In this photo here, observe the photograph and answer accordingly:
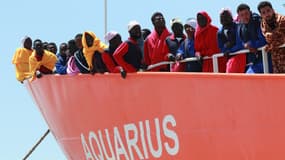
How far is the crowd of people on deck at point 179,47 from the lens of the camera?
6.82 m

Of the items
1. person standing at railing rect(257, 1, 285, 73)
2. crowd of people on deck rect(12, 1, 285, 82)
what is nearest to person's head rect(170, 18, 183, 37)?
crowd of people on deck rect(12, 1, 285, 82)

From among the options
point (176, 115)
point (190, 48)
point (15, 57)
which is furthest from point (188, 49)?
point (15, 57)

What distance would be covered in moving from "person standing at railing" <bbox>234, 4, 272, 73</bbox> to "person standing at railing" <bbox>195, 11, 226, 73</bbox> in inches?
23.5

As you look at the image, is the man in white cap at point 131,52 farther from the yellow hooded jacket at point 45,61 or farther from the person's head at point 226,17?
the yellow hooded jacket at point 45,61

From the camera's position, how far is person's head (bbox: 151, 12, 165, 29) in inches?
331

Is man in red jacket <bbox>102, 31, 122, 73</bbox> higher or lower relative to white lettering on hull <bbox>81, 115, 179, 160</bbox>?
higher

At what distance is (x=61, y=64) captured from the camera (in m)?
10.4

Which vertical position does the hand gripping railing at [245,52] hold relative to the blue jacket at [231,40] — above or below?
Result: below

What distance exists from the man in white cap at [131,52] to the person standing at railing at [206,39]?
941 mm

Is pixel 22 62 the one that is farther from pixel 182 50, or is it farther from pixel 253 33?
pixel 253 33

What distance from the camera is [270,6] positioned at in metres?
6.67

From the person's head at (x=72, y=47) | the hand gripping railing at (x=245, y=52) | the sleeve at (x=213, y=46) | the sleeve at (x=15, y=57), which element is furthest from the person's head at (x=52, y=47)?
the hand gripping railing at (x=245, y=52)

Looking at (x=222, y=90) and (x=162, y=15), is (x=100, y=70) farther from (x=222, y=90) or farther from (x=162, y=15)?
(x=222, y=90)

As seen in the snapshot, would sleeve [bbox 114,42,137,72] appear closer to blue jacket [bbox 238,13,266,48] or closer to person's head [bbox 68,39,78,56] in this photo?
person's head [bbox 68,39,78,56]
